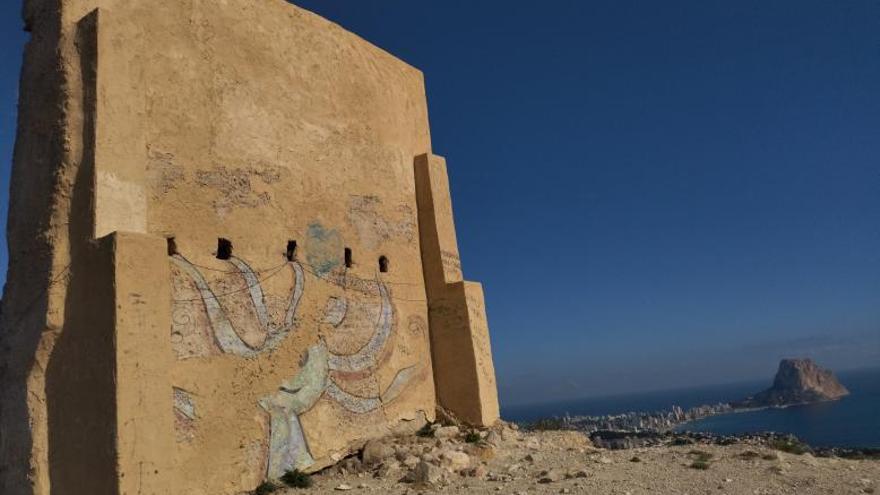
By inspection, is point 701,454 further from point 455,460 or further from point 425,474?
point 425,474

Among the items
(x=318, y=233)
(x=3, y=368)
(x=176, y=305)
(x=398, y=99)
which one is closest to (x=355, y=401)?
(x=318, y=233)

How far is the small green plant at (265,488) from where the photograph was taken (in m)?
5.89

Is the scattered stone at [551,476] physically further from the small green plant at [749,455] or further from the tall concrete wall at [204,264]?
the small green plant at [749,455]

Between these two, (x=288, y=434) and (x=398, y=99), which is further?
(x=398, y=99)

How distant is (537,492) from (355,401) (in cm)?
249

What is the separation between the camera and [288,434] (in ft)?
20.9

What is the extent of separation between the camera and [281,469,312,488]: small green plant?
616cm

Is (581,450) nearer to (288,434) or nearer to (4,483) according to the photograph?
(288,434)

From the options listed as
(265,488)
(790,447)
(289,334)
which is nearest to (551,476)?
(265,488)

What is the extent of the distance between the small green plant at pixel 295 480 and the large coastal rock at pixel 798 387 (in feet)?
282

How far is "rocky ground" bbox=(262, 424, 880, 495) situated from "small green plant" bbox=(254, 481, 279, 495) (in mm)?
89

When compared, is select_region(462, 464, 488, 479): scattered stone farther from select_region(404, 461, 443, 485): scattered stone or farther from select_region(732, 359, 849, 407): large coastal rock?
select_region(732, 359, 849, 407): large coastal rock

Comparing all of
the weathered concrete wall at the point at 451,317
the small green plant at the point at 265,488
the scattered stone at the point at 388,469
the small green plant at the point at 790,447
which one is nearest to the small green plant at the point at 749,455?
the small green plant at the point at 790,447

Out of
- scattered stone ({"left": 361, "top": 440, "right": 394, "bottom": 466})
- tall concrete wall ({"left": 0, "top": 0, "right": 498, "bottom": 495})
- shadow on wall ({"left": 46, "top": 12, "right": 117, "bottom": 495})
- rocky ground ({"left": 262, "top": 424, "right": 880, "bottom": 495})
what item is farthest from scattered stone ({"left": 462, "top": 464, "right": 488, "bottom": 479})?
shadow on wall ({"left": 46, "top": 12, "right": 117, "bottom": 495})
